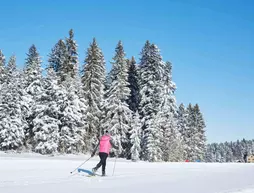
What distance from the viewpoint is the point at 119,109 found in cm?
4206

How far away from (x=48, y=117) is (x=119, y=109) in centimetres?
949

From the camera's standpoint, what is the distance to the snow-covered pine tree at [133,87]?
47875 mm

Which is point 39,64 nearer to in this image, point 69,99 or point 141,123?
point 69,99

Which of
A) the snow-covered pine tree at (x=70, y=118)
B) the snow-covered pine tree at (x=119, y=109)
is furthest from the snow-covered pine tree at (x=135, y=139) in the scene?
the snow-covered pine tree at (x=70, y=118)

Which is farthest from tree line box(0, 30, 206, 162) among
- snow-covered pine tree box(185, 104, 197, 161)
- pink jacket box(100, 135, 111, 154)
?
pink jacket box(100, 135, 111, 154)

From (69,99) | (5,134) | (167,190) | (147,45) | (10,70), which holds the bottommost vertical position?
(167,190)

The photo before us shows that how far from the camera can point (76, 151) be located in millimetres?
40219

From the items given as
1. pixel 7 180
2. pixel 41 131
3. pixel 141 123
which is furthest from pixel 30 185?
pixel 141 123

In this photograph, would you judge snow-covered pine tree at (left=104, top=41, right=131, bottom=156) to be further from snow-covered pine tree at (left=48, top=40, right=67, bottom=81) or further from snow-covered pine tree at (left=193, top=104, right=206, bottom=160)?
snow-covered pine tree at (left=193, top=104, right=206, bottom=160)

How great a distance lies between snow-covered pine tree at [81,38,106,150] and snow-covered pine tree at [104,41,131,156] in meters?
1.97

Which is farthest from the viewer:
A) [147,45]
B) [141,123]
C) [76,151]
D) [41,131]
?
[147,45]

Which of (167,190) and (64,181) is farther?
(64,181)

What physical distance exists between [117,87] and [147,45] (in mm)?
9039

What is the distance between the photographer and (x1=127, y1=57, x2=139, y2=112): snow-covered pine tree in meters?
47.9
